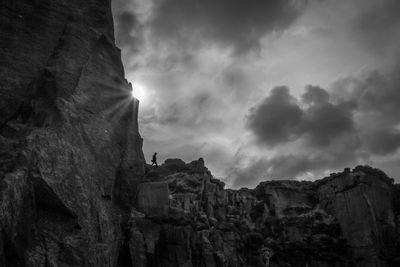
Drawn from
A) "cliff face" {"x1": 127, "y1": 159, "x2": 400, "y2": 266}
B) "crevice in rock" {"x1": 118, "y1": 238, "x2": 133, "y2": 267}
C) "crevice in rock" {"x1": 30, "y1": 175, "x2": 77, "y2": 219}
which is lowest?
"crevice in rock" {"x1": 118, "y1": 238, "x2": 133, "y2": 267}

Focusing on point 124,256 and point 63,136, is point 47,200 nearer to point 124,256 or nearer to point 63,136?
point 63,136

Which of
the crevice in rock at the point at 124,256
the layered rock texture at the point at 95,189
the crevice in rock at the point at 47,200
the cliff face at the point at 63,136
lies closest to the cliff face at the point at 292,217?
the layered rock texture at the point at 95,189

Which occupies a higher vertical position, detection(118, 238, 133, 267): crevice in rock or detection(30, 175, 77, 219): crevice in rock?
detection(30, 175, 77, 219): crevice in rock

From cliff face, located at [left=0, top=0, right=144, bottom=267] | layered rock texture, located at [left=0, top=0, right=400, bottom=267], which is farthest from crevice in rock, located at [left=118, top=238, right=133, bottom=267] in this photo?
cliff face, located at [left=0, top=0, right=144, bottom=267]

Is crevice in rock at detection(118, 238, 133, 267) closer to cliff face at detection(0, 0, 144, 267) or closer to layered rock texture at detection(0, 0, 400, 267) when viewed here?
layered rock texture at detection(0, 0, 400, 267)

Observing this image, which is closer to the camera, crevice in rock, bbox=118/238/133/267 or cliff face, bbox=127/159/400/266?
crevice in rock, bbox=118/238/133/267

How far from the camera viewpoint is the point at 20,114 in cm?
4672

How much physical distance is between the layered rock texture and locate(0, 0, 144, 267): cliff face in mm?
130

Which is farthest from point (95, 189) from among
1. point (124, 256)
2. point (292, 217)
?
point (292, 217)

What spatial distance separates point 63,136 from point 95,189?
277 inches

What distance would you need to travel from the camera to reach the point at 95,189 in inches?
1762

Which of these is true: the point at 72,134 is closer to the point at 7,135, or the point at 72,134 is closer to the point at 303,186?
the point at 7,135

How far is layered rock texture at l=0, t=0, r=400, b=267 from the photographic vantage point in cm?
3750

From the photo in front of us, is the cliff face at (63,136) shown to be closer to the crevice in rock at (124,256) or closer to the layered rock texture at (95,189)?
the layered rock texture at (95,189)
